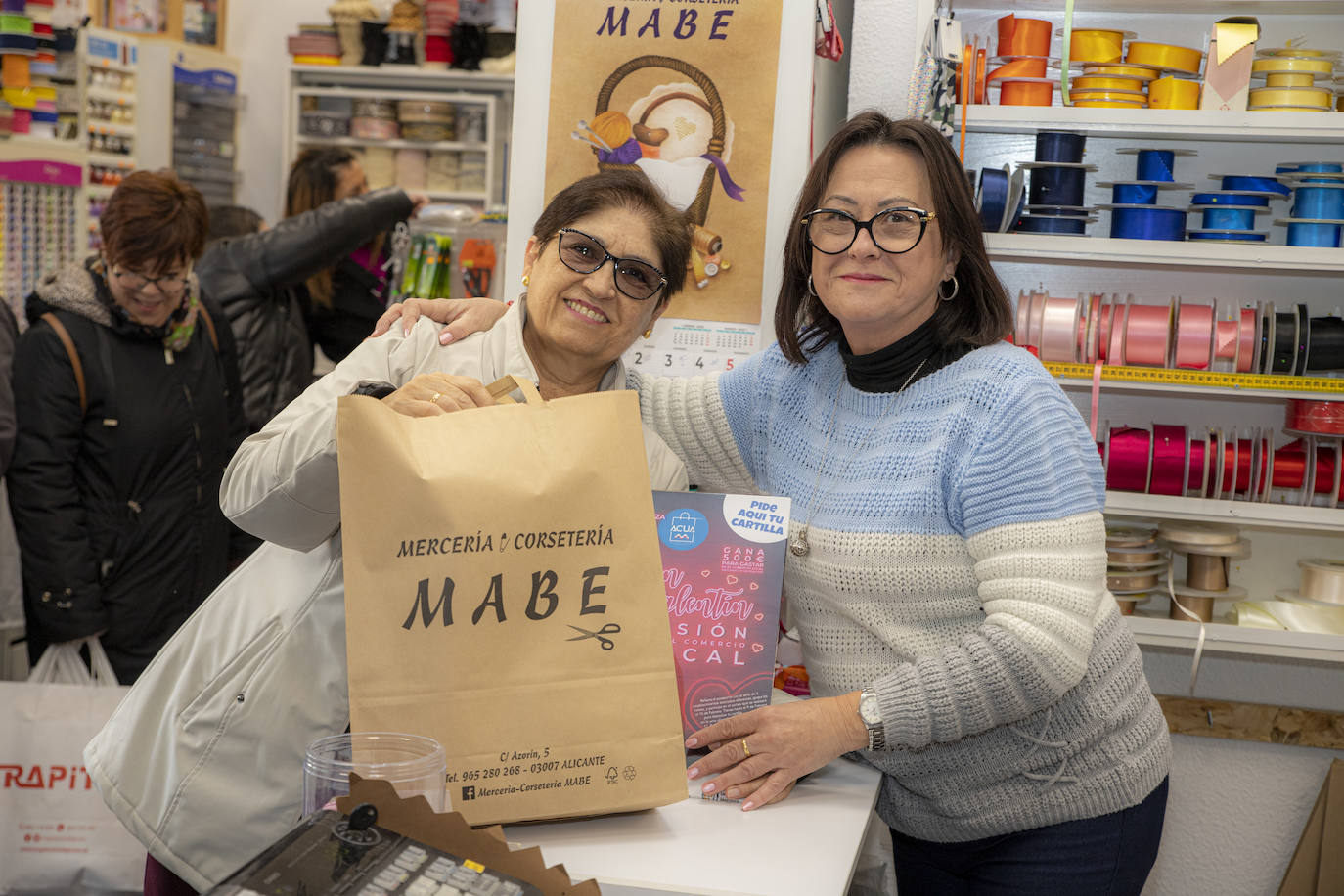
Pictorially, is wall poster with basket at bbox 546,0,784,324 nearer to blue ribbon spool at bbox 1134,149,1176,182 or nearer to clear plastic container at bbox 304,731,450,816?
blue ribbon spool at bbox 1134,149,1176,182

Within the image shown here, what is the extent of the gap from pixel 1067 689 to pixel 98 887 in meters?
2.61

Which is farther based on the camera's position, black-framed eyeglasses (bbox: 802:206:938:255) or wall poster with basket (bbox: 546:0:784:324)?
wall poster with basket (bbox: 546:0:784:324)

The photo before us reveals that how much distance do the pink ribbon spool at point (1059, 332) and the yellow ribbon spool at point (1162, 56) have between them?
2.01 ft

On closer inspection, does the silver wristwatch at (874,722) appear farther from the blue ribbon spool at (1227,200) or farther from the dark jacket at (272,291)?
the dark jacket at (272,291)

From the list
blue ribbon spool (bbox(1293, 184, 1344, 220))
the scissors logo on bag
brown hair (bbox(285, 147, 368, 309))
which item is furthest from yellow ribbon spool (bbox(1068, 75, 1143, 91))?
brown hair (bbox(285, 147, 368, 309))

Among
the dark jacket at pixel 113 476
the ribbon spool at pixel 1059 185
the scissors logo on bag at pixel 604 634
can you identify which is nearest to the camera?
the scissors logo on bag at pixel 604 634

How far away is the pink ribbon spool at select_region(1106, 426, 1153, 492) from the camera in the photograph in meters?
2.95

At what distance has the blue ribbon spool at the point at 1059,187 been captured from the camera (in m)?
2.91

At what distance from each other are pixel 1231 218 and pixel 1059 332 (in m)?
0.51

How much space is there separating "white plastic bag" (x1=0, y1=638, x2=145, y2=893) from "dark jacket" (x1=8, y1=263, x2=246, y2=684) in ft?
0.68

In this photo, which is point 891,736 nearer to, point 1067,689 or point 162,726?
point 1067,689

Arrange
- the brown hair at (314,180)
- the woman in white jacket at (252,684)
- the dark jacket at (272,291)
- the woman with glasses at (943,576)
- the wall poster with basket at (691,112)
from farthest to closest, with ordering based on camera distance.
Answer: the brown hair at (314,180)
the dark jacket at (272,291)
the wall poster with basket at (691,112)
the woman with glasses at (943,576)
the woman in white jacket at (252,684)

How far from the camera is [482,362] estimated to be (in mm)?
1735

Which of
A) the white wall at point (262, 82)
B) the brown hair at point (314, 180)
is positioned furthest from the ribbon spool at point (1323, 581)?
the white wall at point (262, 82)
